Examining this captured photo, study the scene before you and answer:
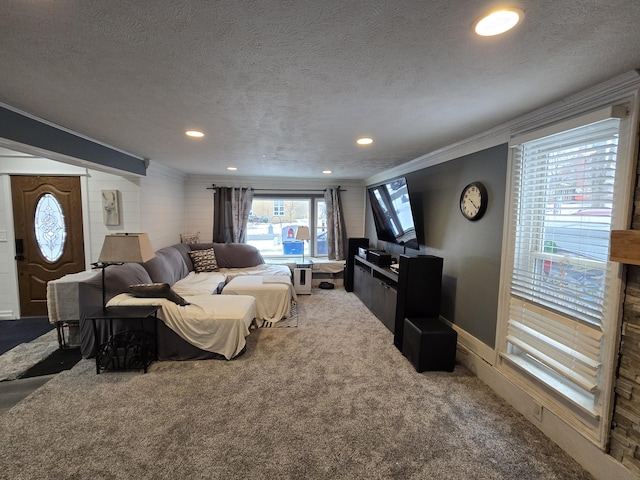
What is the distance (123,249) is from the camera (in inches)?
104

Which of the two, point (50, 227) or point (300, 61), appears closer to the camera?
point (300, 61)

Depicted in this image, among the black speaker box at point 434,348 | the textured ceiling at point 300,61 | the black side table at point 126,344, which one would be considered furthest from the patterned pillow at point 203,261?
the black speaker box at point 434,348

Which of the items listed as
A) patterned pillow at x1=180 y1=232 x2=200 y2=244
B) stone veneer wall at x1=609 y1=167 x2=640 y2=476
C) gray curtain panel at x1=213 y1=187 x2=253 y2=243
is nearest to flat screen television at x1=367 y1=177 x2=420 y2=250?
stone veneer wall at x1=609 y1=167 x2=640 y2=476

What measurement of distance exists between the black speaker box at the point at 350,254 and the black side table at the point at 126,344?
3.40 meters

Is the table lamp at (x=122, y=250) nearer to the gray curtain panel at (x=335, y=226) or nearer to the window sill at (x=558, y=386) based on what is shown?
the window sill at (x=558, y=386)

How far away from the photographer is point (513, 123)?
222 centimetres

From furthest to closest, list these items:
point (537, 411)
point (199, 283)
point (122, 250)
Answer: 1. point (199, 283)
2. point (122, 250)
3. point (537, 411)

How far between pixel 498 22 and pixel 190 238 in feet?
18.0

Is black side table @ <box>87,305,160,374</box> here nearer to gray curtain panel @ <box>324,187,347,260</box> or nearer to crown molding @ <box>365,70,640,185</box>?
crown molding @ <box>365,70,640,185</box>

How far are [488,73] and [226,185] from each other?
196 inches

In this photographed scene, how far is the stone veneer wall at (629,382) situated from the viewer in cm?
151

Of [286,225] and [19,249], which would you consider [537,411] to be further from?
[19,249]

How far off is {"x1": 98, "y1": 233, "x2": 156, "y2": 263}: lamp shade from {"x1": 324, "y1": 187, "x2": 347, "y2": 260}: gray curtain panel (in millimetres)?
3819

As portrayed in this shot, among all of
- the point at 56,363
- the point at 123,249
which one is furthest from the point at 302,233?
the point at 56,363
